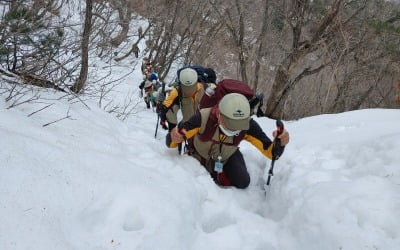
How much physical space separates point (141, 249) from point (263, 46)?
506 inches

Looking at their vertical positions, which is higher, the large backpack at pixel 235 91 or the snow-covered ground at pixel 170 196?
the large backpack at pixel 235 91

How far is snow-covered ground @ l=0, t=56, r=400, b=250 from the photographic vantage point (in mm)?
2385

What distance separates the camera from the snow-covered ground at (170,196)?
238cm

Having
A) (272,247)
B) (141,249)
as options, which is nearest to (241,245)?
(272,247)

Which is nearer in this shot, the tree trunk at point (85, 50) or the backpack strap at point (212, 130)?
the backpack strap at point (212, 130)

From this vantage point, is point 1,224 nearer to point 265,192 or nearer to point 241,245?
point 241,245

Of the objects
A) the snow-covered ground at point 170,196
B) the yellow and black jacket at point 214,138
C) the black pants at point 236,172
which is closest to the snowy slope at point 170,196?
the snow-covered ground at point 170,196

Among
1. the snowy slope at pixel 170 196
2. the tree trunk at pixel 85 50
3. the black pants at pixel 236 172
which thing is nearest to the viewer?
the snowy slope at pixel 170 196

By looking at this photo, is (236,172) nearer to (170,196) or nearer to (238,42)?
(170,196)

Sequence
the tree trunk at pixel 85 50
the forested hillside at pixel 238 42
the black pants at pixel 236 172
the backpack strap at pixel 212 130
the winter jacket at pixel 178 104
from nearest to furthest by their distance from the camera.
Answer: the backpack strap at pixel 212 130, the black pants at pixel 236 172, the forested hillside at pixel 238 42, the tree trunk at pixel 85 50, the winter jacket at pixel 178 104

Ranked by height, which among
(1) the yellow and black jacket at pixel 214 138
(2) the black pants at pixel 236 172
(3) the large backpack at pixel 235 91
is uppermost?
(3) the large backpack at pixel 235 91

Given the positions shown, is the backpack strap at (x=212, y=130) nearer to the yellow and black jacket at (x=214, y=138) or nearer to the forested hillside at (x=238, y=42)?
the yellow and black jacket at (x=214, y=138)

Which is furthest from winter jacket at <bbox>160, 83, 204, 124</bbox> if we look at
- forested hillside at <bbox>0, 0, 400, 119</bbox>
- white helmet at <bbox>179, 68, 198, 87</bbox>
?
forested hillside at <bbox>0, 0, 400, 119</bbox>

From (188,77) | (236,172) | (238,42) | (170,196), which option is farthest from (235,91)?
(238,42)
